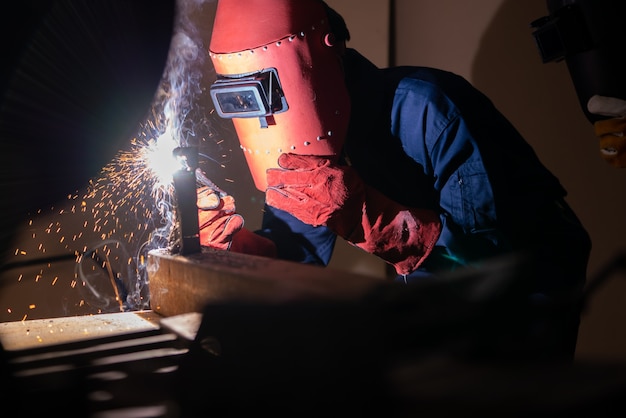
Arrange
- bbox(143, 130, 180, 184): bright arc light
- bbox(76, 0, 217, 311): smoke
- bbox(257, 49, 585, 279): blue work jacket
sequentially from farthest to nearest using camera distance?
bbox(76, 0, 217, 311): smoke < bbox(143, 130, 180, 184): bright arc light < bbox(257, 49, 585, 279): blue work jacket

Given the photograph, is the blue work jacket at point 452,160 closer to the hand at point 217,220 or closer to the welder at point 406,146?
the welder at point 406,146

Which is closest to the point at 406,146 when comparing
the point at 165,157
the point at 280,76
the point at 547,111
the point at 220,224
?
the point at 280,76

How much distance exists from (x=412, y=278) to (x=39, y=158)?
1.46 metres

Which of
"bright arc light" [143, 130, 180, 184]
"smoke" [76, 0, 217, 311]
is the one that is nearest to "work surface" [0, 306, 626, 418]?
"bright arc light" [143, 130, 180, 184]

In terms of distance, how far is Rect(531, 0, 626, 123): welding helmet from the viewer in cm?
156

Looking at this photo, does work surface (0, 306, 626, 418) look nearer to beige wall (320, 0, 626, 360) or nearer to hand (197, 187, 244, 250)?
hand (197, 187, 244, 250)

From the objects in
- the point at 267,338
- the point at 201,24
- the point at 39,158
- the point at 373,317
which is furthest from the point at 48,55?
the point at 373,317

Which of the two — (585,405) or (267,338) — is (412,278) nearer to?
(267,338)

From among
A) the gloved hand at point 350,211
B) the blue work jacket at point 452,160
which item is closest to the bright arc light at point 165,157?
the gloved hand at point 350,211

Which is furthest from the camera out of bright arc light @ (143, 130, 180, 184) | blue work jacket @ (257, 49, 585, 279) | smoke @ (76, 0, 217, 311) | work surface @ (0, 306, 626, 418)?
smoke @ (76, 0, 217, 311)

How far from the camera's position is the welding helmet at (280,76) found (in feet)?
4.64

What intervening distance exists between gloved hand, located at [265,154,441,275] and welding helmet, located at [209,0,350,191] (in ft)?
0.29

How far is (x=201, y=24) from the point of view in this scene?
2.15 m

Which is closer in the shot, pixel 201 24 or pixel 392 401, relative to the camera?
pixel 392 401
